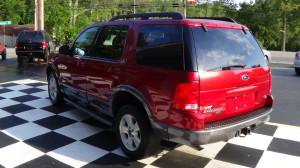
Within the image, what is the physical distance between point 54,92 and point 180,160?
335 cm

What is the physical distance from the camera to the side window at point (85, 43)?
453 cm

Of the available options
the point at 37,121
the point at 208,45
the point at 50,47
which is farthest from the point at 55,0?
the point at 208,45

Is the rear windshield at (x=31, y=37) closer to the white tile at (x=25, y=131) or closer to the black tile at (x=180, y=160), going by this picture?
the white tile at (x=25, y=131)

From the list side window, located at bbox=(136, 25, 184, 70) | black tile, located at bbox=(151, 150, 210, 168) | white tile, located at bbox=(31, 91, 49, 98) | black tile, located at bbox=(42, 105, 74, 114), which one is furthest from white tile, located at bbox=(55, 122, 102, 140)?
white tile, located at bbox=(31, 91, 49, 98)

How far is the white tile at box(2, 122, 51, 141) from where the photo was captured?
14.1 feet

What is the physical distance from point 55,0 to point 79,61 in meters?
30.1

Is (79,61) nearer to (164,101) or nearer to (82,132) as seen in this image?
(82,132)

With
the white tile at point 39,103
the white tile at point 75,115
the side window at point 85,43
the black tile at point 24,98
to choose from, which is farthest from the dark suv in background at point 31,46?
the side window at point 85,43

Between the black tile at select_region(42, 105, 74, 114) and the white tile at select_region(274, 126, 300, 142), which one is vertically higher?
the black tile at select_region(42, 105, 74, 114)

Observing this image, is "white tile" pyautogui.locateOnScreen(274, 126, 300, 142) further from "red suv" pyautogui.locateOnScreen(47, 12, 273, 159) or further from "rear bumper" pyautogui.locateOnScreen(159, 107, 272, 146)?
"rear bumper" pyautogui.locateOnScreen(159, 107, 272, 146)

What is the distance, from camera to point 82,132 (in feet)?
14.8

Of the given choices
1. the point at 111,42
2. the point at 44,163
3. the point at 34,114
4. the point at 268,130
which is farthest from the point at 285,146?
the point at 34,114

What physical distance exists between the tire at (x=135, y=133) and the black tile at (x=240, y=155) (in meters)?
0.96

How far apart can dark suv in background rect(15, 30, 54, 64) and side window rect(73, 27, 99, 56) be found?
364 inches
